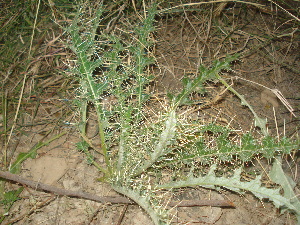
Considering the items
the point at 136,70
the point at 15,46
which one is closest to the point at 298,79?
the point at 136,70

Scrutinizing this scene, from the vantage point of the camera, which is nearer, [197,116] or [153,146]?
[153,146]

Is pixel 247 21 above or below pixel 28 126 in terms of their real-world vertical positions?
above

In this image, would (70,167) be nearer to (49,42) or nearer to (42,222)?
(42,222)

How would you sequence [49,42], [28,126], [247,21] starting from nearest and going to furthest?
[28,126], [49,42], [247,21]

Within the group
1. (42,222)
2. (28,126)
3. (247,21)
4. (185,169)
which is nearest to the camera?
(42,222)

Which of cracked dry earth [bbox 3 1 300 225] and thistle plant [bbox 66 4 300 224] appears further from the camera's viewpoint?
cracked dry earth [bbox 3 1 300 225]

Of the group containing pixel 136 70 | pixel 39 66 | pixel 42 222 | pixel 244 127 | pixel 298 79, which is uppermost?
pixel 136 70

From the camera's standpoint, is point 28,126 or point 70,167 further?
point 28,126

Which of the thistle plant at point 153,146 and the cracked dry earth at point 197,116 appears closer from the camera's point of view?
the thistle plant at point 153,146
